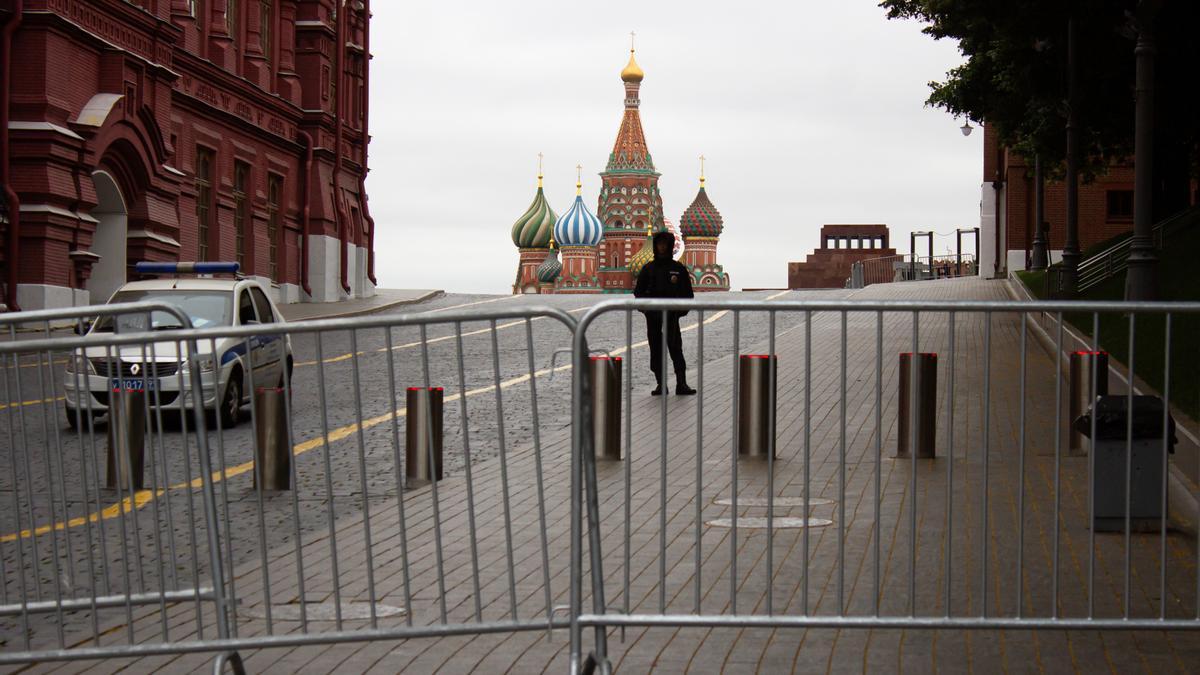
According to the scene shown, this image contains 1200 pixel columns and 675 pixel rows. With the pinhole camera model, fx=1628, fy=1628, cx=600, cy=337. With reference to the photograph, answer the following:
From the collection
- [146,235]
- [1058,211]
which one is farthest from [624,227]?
[146,235]

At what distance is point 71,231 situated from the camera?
3183cm

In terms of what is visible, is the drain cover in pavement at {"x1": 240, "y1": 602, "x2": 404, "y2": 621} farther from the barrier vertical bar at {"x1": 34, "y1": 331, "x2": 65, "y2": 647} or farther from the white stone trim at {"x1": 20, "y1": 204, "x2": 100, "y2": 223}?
the white stone trim at {"x1": 20, "y1": 204, "x2": 100, "y2": 223}

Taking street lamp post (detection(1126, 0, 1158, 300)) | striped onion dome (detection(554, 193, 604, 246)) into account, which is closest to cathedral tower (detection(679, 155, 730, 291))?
striped onion dome (detection(554, 193, 604, 246))

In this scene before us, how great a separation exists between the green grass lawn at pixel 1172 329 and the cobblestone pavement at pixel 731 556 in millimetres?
1088

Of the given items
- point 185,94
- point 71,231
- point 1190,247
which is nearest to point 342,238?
point 185,94

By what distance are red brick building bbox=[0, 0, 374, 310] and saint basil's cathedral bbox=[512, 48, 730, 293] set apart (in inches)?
3682

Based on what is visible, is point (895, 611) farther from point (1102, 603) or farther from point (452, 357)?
point (452, 357)

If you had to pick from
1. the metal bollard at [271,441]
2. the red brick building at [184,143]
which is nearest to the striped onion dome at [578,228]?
the red brick building at [184,143]

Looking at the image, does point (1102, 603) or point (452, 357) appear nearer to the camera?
point (1102, 603)

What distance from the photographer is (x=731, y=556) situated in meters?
6.38

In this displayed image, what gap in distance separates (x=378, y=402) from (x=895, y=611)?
2567 millimetres

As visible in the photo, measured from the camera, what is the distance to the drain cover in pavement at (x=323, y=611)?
6.64 metres

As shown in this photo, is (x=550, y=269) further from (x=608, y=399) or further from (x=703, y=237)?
(x=608, y=399)

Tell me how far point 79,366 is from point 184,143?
111 ft
